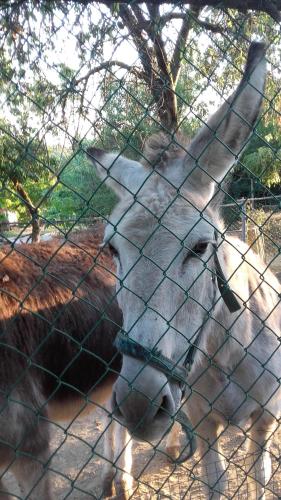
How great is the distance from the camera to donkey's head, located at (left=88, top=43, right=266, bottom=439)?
1815mm

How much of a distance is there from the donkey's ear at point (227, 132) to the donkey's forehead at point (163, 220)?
0.21 m

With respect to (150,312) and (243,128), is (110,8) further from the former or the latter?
(150,312)

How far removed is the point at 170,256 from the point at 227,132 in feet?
2.34

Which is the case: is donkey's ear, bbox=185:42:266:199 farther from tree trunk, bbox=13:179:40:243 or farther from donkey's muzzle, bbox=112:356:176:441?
donkey's muzzle, bbox=112:356:176:441

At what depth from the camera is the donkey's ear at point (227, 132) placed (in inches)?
79.1

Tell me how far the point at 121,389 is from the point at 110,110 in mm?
3502

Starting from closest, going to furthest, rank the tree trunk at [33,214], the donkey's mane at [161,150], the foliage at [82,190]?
the tree trunk at [33,214], the foliage at [82,190], the donkey's mane at [161,150]

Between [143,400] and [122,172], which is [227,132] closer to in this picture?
[122,172]

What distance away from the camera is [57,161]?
3.91m

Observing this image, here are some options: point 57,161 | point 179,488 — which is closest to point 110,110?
point 57,161

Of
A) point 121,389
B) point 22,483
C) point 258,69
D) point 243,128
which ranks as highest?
point 258,69

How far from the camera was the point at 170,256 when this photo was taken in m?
1.97

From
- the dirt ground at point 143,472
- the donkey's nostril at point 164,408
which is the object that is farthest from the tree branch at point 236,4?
the dirt ground at point 143,472

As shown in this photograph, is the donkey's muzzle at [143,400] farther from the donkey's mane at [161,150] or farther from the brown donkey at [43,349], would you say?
the donkey's mane at [161,150]
